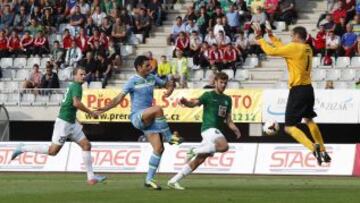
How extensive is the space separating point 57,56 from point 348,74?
11.7 metres

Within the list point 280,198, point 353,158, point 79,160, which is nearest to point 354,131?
point 353,158

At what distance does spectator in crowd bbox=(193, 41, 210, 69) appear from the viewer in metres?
38.2

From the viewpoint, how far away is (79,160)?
103ft

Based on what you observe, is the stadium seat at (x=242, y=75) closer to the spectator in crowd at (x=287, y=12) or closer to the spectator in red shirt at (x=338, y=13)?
the spectator in crowd at (x=287, y=12)

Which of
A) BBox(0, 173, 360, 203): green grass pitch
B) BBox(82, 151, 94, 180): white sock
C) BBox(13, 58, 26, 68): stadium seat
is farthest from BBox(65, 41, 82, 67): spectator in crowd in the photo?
BBox(0, 173, 360, 203): green grass pitch

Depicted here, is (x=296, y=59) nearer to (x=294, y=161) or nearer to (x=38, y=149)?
(x=38, y=149)

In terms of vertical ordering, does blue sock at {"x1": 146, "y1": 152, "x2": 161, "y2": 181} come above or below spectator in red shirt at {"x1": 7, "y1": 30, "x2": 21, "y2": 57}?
above

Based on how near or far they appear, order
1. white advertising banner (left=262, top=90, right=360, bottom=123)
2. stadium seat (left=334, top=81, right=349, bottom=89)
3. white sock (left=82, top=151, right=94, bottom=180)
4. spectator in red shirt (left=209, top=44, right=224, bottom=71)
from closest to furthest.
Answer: white sock (left=82, top=151, right=94, bottom=180) → white advertising banner (left=262, top=90, right=360, bottom=123) → stadium seat (left=334, top=81, right=349, bottom=89) → spectator in red shirt (left=209, top=44, right=224, bottom=71)

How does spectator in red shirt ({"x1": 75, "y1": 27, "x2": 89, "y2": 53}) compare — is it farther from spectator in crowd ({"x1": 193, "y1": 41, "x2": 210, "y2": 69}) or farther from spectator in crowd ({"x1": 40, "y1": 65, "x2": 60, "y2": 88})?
spectator in crowd ({"x1": 193, "y1": 41, "x2": 210, "y2": 69})

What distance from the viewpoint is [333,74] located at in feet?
118

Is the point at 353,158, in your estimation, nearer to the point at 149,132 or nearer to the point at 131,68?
the point at 149,132

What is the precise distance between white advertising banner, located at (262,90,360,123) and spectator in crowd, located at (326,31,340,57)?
3152mm

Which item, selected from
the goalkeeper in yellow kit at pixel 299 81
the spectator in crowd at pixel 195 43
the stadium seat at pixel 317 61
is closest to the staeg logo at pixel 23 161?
the spectator in crowd at pixel 195 43

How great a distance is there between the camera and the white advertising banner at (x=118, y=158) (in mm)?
30719
